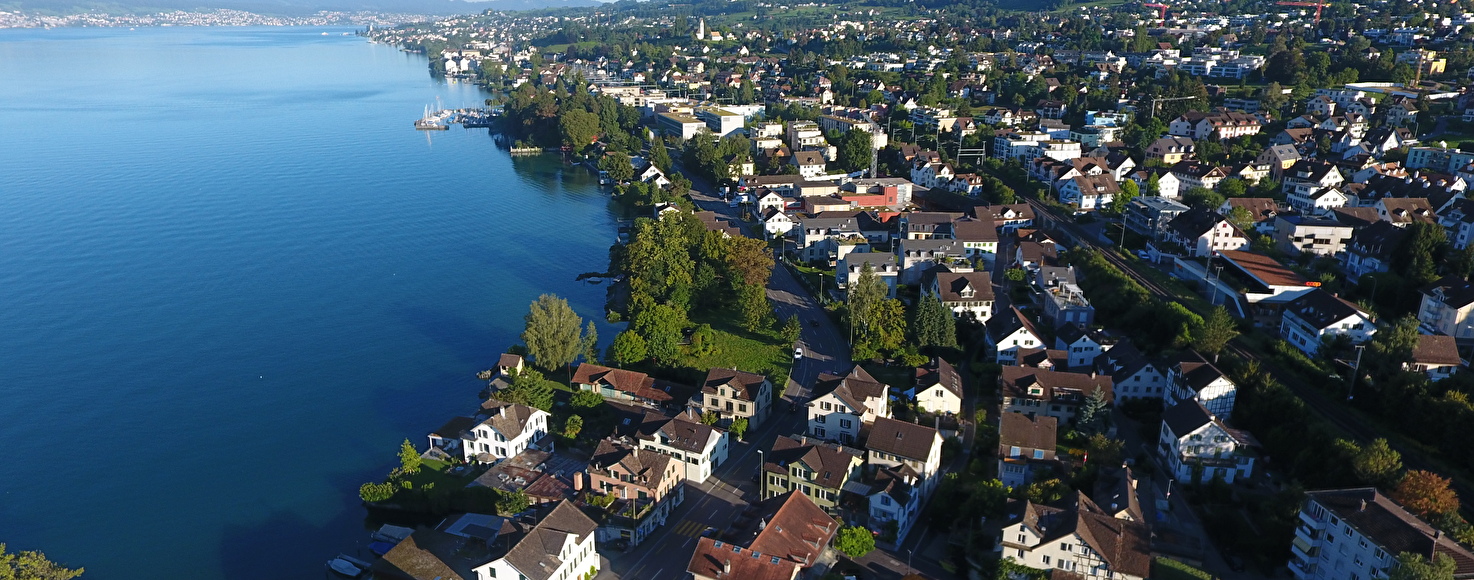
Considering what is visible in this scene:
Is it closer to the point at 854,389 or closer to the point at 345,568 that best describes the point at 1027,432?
the point at 854,389

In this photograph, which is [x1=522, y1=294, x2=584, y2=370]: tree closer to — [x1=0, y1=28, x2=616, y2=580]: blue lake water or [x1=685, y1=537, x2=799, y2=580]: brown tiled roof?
[x1=0, y1=28, x2=616, y2=580]: blue lake water

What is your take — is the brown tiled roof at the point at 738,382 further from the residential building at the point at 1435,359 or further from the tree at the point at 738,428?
the residential building at the point at 1435,359

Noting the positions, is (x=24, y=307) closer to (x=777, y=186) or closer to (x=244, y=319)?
(x=244, y=319)

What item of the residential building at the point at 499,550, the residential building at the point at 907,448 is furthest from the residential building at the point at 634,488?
the residential building at the point at 907,448

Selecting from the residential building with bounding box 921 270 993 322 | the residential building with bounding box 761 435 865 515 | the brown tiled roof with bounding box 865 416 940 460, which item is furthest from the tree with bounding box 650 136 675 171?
the brown tiled roof with bounding box 865 416 940 460

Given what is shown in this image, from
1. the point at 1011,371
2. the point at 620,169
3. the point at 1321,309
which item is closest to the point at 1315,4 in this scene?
the point at 620,169

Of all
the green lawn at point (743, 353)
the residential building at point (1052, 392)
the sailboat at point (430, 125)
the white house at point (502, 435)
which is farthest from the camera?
the sailboat at point (430, 125)
